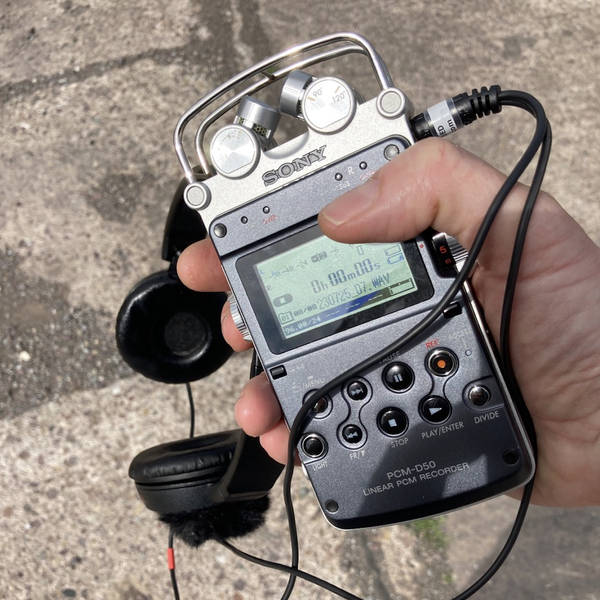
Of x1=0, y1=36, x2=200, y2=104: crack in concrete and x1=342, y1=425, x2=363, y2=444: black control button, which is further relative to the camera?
x1=0, y1=36, x2=200, y2=104: crack in concrete

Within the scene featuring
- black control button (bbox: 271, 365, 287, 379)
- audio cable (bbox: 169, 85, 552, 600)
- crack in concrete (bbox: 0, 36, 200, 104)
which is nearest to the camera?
audio cable (bbox: 169, 85, 552, 600)

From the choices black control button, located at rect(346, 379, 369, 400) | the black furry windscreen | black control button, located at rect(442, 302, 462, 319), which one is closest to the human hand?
black control button, located at rect(442, 302, 462, 319)

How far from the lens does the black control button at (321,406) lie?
1.44 m

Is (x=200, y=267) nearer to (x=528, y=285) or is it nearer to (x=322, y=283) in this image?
(x=322, y=283)

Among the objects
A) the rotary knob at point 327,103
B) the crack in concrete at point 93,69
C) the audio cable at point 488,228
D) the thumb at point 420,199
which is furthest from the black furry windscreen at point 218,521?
the crack in concrete at point 93,69

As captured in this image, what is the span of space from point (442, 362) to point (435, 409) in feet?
0.33

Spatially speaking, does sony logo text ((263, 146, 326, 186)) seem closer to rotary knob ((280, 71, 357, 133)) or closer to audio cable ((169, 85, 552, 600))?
rotary knob ((280, 71, 357, 133))

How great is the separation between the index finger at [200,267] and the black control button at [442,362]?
590 mm

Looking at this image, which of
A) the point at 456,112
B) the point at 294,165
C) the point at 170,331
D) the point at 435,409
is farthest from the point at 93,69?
the point at 435,409

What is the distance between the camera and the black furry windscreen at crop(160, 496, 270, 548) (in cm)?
183

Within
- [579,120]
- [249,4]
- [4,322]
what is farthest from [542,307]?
[4,322]

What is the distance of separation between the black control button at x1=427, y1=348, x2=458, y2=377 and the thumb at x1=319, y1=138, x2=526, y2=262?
25 cm

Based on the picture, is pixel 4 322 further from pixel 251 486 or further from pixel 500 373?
pixel 500 373

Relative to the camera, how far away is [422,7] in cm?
226
